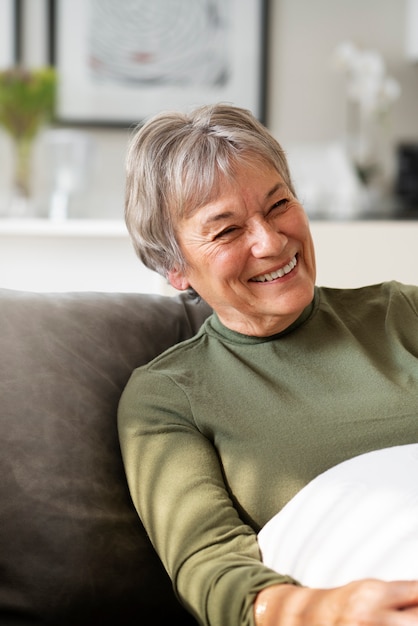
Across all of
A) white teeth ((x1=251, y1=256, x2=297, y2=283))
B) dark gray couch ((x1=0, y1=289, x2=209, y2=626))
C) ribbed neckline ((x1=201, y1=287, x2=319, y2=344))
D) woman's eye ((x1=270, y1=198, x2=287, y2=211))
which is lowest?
dark gray couch ((x1=0, y1=289, x2=209, y2=626))

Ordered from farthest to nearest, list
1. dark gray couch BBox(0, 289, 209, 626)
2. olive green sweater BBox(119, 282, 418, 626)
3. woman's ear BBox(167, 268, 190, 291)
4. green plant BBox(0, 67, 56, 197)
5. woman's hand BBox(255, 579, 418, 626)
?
green plant BBox(0, 67, 56, 197), woman's ear BBox(167, 268, 190, 291), dark gray couch BBox(0, 289, 209, 626), olive green sweater BBox(119, 282, 418, 626), woman's hand BBox(255, 579, 418, 626)

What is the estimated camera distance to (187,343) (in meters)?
1.42

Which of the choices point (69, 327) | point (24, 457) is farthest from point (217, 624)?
point (69, 327)

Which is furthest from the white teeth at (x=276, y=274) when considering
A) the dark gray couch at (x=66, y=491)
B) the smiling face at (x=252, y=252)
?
the dark gray couch at (x=66, y=491)

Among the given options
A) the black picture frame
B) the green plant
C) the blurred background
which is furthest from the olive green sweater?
the black picture frame

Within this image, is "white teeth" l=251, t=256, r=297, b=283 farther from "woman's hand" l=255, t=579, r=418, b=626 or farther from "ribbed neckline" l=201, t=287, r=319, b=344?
"woman's hand" l=255, t=579, r=418, b=626

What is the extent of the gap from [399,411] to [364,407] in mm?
52

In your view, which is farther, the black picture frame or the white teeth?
the black picture frame

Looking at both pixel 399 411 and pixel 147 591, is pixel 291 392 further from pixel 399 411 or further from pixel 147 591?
pixel 147 591

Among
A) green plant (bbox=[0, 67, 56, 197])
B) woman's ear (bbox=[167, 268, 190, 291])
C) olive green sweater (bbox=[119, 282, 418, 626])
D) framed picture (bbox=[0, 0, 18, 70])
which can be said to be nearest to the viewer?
olive green sweater (bbox=[119, 282, 418, 626])

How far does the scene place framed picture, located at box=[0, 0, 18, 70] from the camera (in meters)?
3.48

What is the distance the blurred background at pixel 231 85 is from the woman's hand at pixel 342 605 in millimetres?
2261

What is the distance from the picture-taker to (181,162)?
1.33 meters

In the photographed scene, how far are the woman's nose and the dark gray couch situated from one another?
0.29 meters
